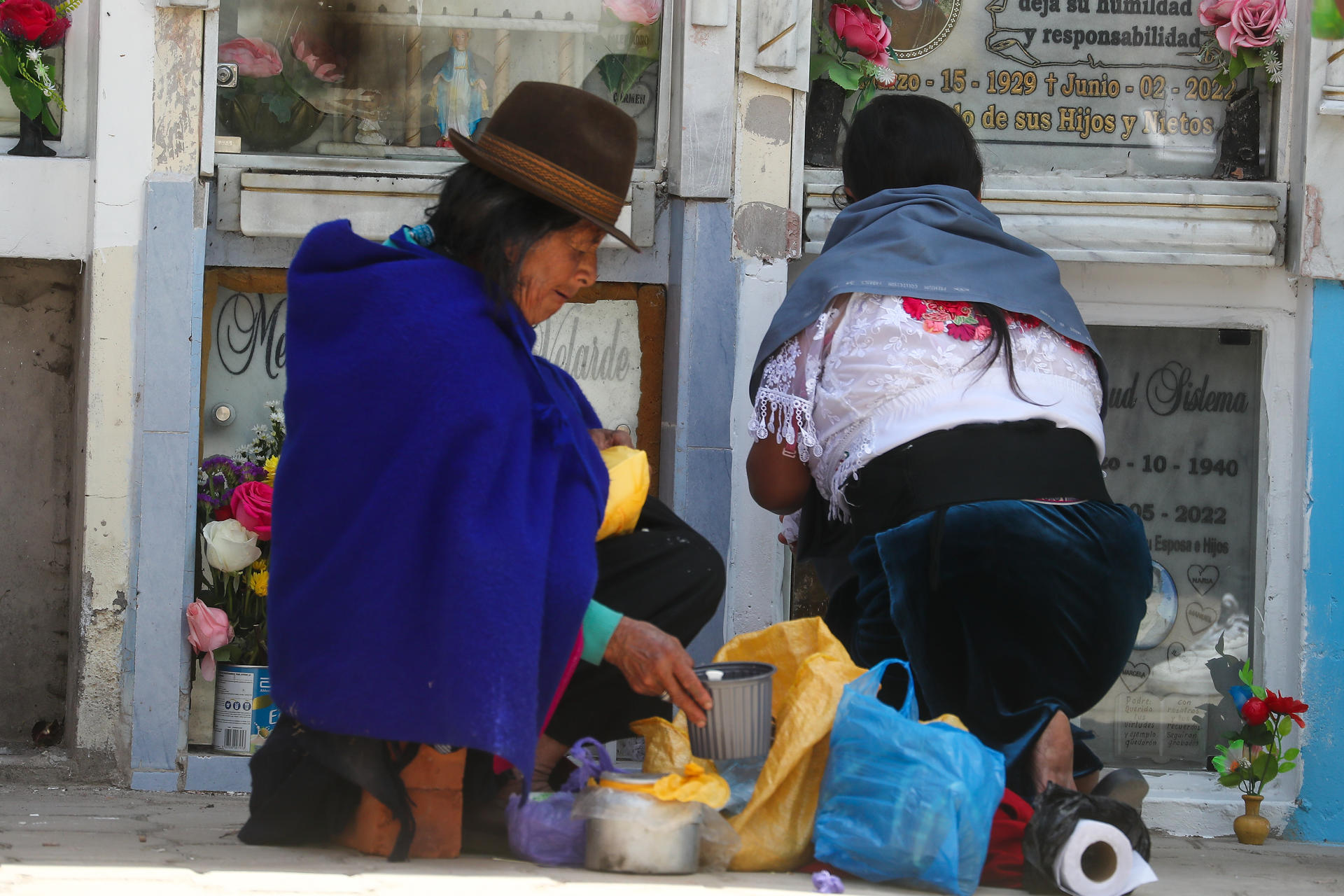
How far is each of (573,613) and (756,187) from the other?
2109mm

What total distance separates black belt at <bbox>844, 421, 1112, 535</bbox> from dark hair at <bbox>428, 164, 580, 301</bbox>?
86 centimetres

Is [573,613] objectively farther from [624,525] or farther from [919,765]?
[919,765]

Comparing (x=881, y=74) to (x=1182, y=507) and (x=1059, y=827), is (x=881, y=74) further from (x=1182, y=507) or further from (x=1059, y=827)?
(x=1059, y=827)

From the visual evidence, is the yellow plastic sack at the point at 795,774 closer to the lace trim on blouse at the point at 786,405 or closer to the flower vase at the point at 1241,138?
the lace trim on blouse at the point at 786,405

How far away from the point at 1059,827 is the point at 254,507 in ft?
7.87

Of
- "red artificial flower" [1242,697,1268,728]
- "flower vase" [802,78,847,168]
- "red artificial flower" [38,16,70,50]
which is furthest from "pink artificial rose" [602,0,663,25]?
"red artificial flower" [1242,697,1268,728]

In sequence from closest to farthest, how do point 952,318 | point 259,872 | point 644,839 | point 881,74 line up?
point 259,872
point 644,839
point 952,318
point 881,74

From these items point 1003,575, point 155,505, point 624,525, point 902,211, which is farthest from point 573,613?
point 155,505

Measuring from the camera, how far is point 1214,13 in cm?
430

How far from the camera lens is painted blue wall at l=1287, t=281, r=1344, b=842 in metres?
4.10

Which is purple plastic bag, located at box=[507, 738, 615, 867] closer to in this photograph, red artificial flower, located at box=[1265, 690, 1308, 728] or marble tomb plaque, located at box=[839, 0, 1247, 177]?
red artificial flower, located at box=[1265, 690, 1308, 728]

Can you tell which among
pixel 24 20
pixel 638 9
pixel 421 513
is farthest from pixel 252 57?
pixel 421 513

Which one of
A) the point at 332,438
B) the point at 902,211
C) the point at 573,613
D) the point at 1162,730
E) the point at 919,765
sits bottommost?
the point at 1162,730

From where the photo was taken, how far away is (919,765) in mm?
2434
